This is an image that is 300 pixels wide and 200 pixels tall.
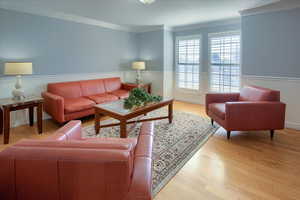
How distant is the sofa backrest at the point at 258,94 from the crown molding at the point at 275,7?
60.1 inches

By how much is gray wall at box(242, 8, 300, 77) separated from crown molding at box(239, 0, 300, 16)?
0.06m

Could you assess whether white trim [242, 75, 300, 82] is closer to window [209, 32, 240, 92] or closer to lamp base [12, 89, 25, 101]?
window [209, 32, 240, 92]

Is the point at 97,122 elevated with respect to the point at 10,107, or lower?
lower

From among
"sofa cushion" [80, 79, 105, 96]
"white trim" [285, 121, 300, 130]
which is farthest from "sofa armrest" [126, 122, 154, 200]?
"sofa cushion" [80, 79, 105, 96]

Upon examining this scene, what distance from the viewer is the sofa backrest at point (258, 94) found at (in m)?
3.05

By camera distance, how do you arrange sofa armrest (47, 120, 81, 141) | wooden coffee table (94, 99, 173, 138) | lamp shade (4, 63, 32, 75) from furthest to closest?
lamp shade (4, 63, 32, 75), wooden coffee table (94, 99, 173, 138), sofa armrest (47, 120, 81, 141)

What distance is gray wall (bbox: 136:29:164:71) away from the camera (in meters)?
5.76

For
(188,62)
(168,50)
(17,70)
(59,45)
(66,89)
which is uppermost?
(168,50)

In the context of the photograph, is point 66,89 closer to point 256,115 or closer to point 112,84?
point 112,84

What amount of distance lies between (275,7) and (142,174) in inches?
158

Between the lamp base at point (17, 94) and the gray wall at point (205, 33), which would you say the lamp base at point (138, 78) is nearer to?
the gray wall at point (205, 33)

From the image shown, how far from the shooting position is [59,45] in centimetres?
433

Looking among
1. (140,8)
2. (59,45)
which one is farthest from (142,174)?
(59,45)

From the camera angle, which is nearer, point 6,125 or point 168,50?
point 6,125
